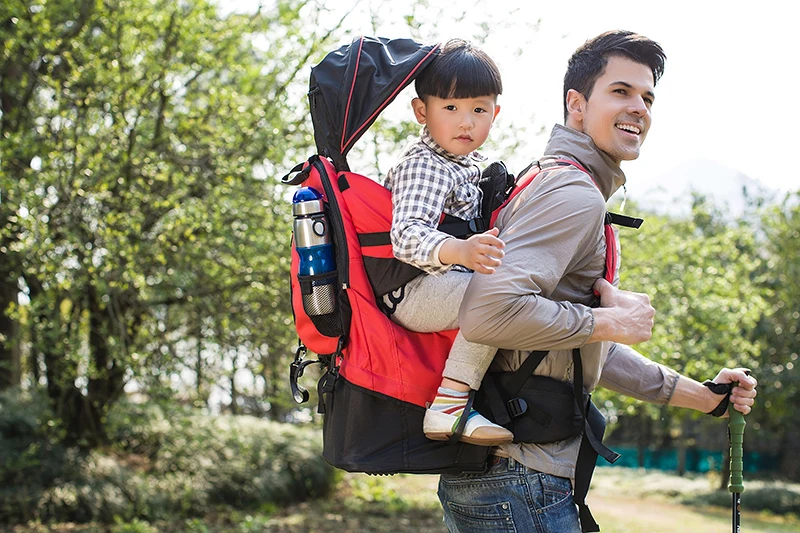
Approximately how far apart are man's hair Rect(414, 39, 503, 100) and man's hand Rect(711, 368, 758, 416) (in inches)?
45.1

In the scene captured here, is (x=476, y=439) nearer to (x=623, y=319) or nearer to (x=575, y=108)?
(x=623, y=319)

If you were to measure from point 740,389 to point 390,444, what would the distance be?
3.89 feet

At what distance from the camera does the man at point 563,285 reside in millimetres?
1965

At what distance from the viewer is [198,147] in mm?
7797

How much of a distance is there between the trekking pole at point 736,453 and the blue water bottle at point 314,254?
1360mm

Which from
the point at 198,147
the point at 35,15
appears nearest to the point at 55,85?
the point at 35,15

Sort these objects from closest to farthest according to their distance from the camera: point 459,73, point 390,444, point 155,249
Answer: point 390,444 < point 459,73 < point 155,249

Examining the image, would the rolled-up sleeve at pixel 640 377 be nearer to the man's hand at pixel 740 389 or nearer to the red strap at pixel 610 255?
the man's hand at pixel 740 389

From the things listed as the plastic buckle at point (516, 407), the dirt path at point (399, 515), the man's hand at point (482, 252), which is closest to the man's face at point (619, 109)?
the man's hand at point (482, 252)

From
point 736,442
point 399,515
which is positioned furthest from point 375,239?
point 399,515

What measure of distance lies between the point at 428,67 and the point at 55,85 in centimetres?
592

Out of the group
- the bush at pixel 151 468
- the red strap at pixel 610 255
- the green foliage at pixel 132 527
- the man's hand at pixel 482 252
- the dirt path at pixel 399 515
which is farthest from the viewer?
the dirt path at pixel 399 515

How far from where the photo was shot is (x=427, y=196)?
221 cm

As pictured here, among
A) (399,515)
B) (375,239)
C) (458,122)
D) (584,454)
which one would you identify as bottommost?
(399,515)
